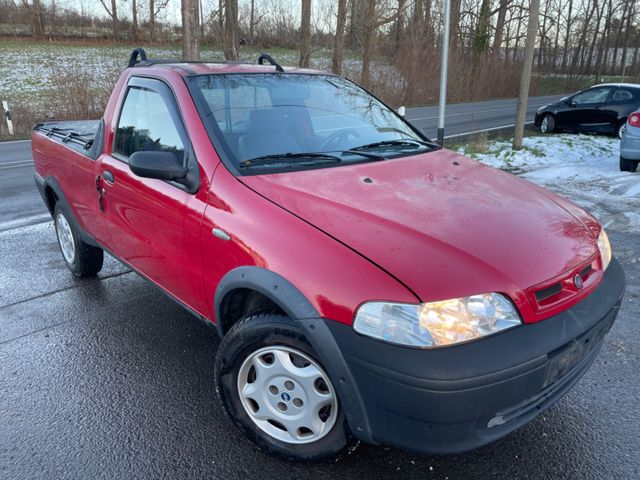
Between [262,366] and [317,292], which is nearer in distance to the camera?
[317,292]

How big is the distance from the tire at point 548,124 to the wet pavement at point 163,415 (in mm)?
11780

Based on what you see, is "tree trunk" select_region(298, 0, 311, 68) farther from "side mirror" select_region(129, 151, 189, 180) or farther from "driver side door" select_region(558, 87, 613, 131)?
Answer: "side mirror" select_region(129, 151, 189, 180)

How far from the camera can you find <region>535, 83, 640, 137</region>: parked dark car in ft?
43.7

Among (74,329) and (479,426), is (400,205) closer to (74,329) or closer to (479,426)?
(479,426)

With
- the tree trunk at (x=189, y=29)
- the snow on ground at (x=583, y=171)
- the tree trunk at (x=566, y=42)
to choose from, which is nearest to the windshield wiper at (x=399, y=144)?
the snow on ground at (x=583, y=171)

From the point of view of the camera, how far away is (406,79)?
1064 inches

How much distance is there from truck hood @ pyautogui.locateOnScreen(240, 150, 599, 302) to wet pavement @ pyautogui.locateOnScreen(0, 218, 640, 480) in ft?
3.17

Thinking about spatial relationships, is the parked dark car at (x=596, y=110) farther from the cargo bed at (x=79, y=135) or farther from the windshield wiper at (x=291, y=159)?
the cargo bed at (x=79, y=135)

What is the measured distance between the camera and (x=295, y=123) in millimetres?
3191

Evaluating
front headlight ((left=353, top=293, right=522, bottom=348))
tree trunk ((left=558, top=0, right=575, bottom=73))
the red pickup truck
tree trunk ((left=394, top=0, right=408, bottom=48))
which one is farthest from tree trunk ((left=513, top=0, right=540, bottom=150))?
tree trunk ((left=558, top=0, right=575, bottom=73))

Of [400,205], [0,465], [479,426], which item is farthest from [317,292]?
[0,465]

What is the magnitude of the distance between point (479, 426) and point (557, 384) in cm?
47

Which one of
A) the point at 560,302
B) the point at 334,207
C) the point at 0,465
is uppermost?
the point at 334,207

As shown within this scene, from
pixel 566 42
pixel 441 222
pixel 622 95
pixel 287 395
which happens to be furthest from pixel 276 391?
pixel 566 42
